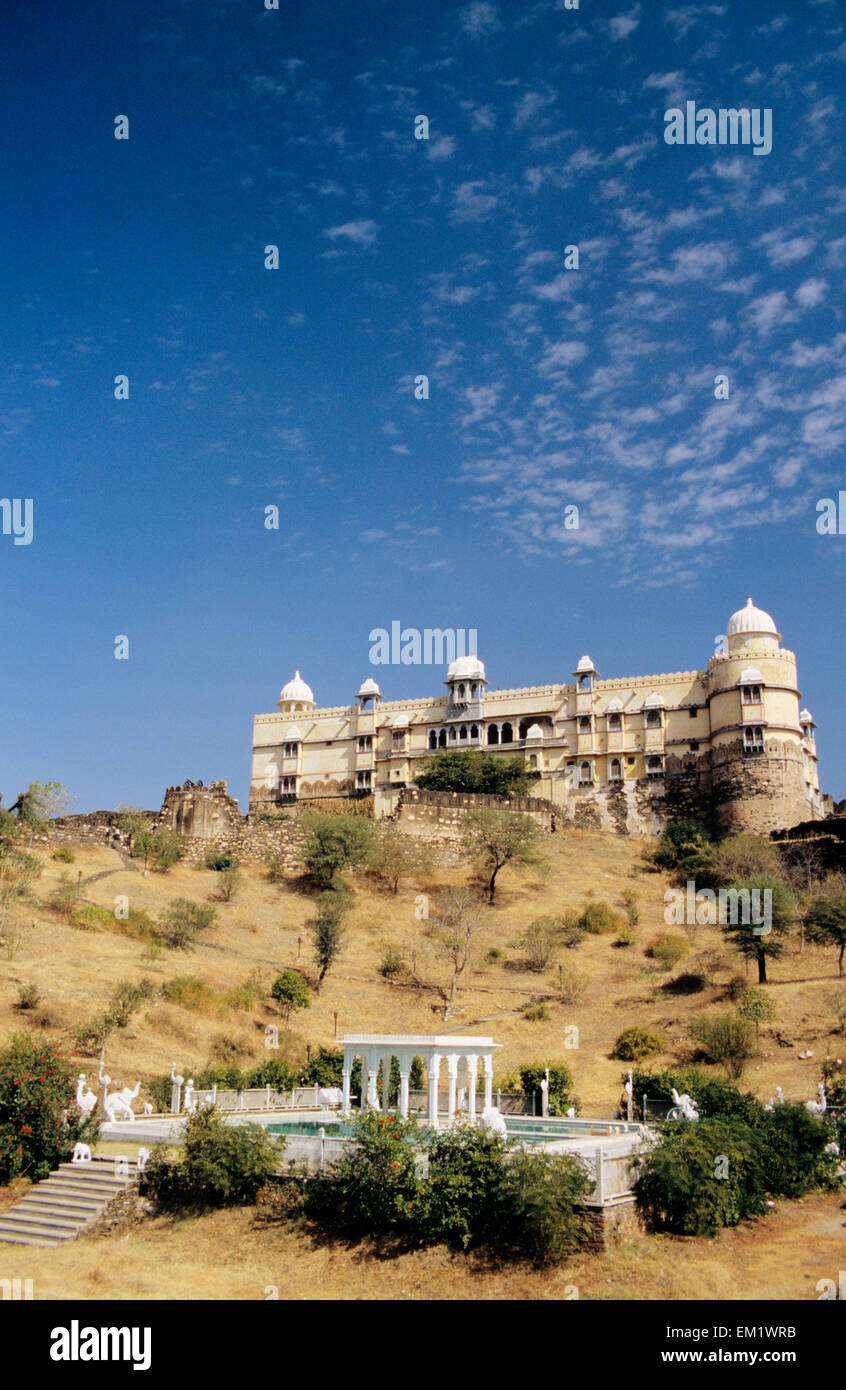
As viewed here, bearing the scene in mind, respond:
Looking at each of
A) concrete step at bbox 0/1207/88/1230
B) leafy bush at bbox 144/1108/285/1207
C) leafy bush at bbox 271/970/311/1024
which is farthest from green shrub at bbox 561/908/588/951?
concrete step at bbox 0/1207/88/1230

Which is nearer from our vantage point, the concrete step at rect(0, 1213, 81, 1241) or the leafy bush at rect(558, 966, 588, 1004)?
the concrete step at rect(0, 1213, 81, 1241)

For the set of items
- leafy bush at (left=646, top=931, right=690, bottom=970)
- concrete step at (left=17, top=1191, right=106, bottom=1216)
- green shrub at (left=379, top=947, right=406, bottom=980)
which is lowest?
concrete step at (left=17, top=1191, right=106, bottom=1216)

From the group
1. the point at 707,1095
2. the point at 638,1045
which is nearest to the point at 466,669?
the point at 638,1045

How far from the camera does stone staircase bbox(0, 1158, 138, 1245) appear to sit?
1670cm

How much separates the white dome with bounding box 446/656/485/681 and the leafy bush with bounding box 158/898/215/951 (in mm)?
32195

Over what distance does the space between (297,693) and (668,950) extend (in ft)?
148

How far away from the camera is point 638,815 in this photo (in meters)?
60.9

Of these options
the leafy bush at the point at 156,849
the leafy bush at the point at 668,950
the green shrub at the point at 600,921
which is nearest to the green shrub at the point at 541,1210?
the leafy bush at the point at 668,950

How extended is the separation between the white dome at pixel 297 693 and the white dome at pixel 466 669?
1325cm

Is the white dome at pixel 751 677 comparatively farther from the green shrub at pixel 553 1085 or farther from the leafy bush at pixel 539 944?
the green shrub at pixel 553 1085

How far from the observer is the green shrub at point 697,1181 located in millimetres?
15859

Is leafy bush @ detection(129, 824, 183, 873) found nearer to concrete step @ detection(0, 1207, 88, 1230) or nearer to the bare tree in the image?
the bare tree

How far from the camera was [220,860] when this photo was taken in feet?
158
